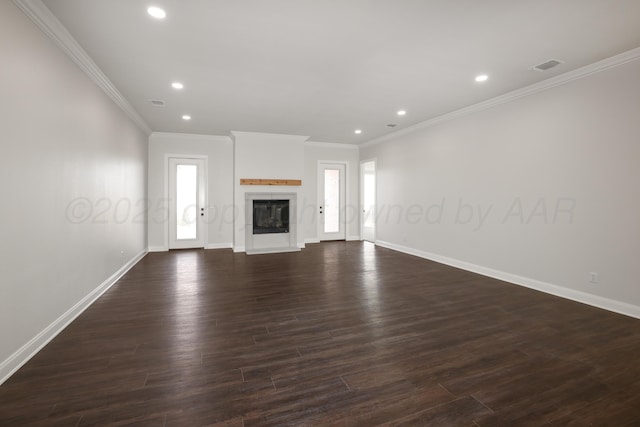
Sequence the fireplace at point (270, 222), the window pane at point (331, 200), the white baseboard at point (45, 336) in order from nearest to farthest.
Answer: the white baseboard at point (45, 336) → the fireplace at point (270, 222) → the window pane at point (331, 200)

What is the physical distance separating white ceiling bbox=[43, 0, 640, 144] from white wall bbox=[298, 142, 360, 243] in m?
3.45

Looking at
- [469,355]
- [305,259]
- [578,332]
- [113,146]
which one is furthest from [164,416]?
[305,259]

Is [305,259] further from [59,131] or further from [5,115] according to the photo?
[5,115]

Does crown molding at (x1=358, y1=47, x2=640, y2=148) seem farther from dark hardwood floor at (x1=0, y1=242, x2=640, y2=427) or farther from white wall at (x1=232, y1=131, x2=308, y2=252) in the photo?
white wall at (x1=232, y1=131, x2=308, y2=252)

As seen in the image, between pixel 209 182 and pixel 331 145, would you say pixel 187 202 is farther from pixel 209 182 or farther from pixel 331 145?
pixel 331 145

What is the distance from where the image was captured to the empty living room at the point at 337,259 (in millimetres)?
2035

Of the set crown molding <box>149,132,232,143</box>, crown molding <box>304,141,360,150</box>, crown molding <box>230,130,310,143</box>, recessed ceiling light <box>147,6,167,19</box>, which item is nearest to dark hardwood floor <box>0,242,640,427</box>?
recessed ceiling light <box>147,6,167,19</box>

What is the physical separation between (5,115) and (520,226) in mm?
5848

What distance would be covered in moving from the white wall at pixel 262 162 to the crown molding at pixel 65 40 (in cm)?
290

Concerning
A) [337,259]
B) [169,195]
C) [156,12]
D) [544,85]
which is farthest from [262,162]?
[544,85]

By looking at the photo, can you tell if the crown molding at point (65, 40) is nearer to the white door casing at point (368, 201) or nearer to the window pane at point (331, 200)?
the window pane at point (331, 200)

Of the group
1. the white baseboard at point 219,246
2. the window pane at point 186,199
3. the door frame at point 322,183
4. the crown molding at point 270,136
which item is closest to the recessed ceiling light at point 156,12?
the crown molding at point 270,136

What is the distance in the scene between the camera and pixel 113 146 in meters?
4.51

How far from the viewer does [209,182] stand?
25.1 ft
